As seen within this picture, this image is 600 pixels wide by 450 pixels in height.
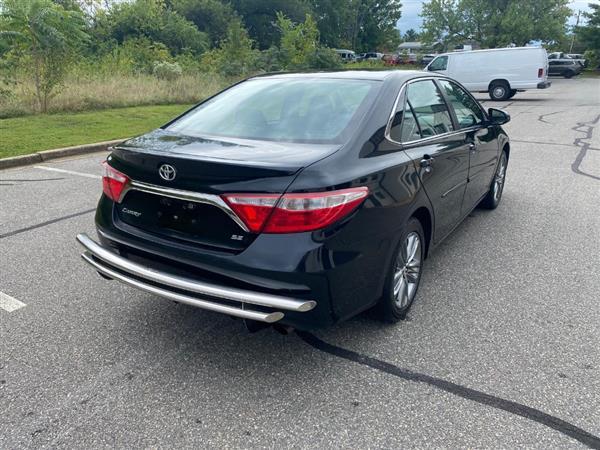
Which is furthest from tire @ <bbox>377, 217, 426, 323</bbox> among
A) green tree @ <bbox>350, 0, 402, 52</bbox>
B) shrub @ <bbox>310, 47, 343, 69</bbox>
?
green tree @ <bbox>350, 0, 402, 52</bbox>

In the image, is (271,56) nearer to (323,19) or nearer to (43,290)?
(43,290)

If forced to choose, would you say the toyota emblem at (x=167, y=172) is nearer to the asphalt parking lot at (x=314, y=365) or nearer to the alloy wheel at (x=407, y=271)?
the asphalt parking lot at (x=314, y=365)

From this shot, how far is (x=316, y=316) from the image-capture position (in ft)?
7.89

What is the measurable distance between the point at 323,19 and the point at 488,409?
243ft

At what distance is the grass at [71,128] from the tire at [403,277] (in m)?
7.44

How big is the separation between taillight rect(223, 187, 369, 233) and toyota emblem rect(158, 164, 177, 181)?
36cm

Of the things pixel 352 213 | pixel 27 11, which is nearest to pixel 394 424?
pixel 352 213

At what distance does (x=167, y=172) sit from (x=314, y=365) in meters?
1.35

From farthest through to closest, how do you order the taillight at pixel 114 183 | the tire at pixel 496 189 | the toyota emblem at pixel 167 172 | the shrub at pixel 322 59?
the shrub at pixel 322 59 → the tire at pixel 496 189 → the taillight at pixel 114 183 → the toyota emblem at pixel 167 172

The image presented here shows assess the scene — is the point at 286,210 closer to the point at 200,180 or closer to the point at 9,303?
the point at 200,180

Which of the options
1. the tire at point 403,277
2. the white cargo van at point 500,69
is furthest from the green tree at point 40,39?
the white cargo van at point 500,69

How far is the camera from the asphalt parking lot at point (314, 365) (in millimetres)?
2256

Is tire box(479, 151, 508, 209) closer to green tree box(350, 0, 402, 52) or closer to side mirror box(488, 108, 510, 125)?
side mirror box(488, 108, 510, 125)

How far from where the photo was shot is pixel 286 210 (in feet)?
7.57
